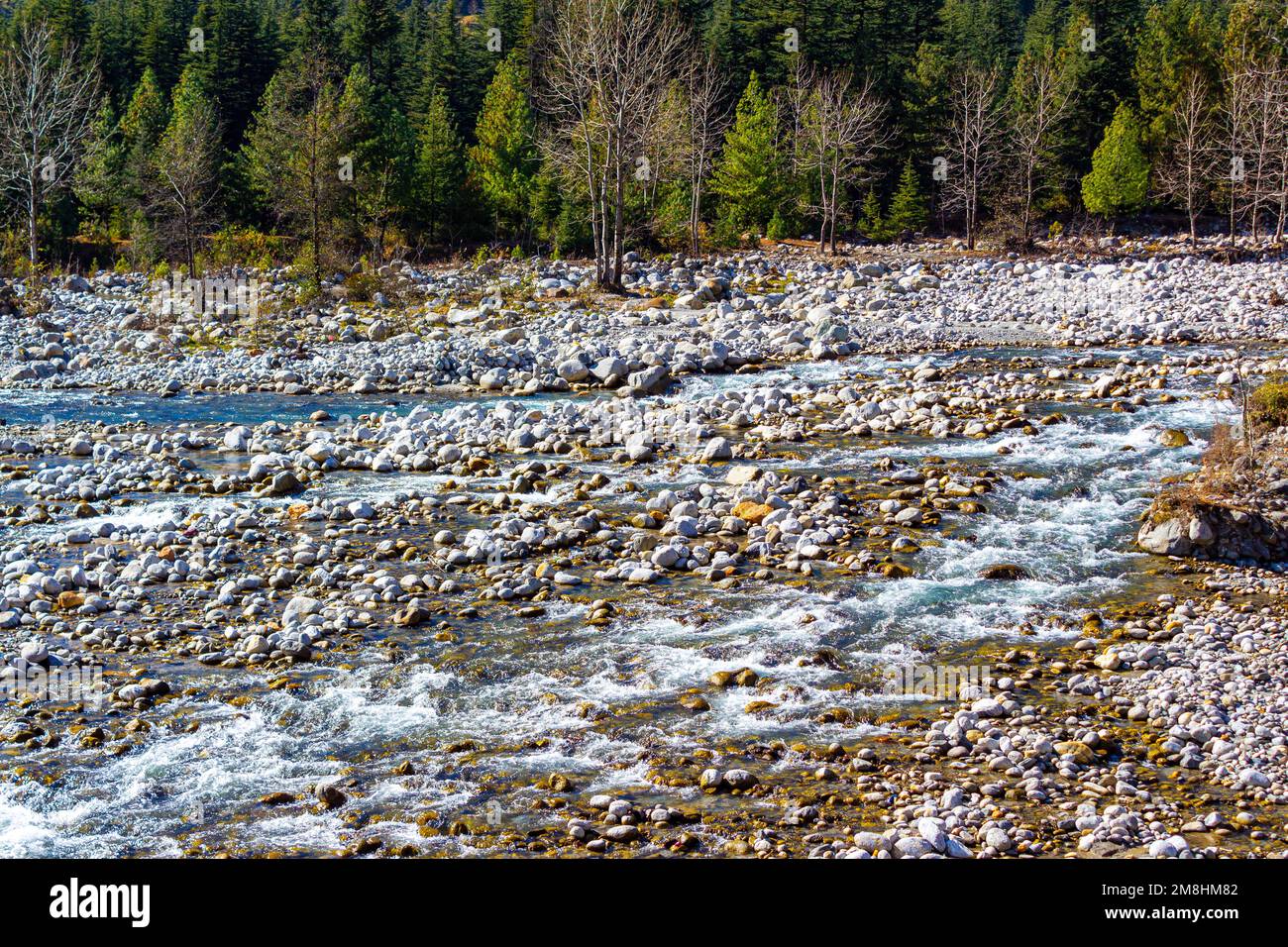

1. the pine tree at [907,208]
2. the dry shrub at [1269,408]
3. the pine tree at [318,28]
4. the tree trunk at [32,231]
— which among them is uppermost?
the pine tree at [318,28]

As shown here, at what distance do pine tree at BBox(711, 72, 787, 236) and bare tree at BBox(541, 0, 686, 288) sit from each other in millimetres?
5249

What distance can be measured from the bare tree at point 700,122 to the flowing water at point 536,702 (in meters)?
35.1

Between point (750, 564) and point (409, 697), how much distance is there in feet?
18.1

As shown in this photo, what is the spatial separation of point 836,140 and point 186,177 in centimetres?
2733

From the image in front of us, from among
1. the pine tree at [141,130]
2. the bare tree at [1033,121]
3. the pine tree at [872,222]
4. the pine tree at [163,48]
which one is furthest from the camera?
the pine tree at [163,48]

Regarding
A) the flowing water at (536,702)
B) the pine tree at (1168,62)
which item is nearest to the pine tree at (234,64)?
the pine tree at (1168,62)

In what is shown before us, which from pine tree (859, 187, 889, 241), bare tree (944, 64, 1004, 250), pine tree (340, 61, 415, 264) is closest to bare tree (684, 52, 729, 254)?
pine tree (859, 187, 889, 241)

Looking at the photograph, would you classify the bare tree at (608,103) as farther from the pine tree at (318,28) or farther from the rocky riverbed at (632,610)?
the pine tree at (318,28)

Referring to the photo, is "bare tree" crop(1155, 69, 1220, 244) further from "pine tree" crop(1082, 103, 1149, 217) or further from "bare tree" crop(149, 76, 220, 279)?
"bare tree" crop(149, 76, 220, 279)

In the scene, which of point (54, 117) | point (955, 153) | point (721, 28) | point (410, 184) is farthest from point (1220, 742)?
point (721, 28)

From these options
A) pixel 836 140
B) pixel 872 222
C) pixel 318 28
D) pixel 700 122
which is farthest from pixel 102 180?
pixel 872 222

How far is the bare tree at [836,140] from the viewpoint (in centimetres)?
5219

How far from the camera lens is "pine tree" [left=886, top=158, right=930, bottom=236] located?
55812 mm

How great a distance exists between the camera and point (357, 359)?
99.3ft
